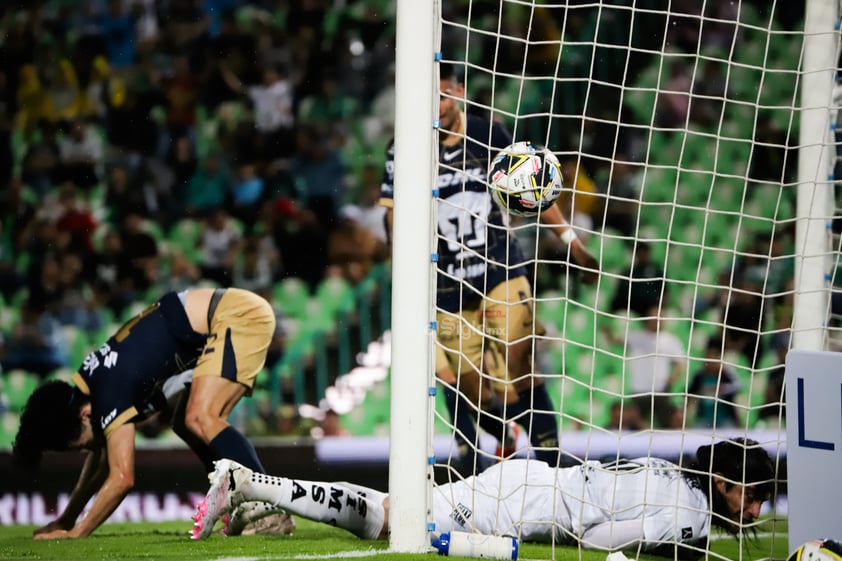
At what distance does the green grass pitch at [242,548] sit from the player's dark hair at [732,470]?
16cm

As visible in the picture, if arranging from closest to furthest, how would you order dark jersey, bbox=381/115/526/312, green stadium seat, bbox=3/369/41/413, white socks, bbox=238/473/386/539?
1. white socks, bbox=238/473/386/539
2. dark jersey, bbox=381/115/526/312
3. green stadium seat, bbox=3/369/41/413

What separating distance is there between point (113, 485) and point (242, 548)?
Answer: 1.02m

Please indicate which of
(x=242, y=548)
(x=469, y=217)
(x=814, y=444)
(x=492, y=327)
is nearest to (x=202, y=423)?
(x=242, y=548)

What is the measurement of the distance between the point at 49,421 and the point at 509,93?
3603 millimetres

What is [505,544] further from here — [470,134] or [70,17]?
[70,17]

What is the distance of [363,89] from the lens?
669cm

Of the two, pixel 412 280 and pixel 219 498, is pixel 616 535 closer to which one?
pixel 412 280

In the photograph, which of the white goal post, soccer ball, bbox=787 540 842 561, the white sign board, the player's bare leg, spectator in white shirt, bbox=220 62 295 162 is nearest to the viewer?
soccer ball, bbox=787 540 842 561

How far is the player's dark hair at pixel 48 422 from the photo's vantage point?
4.75 m

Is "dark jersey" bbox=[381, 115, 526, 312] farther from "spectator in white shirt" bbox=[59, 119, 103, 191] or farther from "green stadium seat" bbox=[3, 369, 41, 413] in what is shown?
"green stadium seat" bbox=[3, 369, 41, 413]

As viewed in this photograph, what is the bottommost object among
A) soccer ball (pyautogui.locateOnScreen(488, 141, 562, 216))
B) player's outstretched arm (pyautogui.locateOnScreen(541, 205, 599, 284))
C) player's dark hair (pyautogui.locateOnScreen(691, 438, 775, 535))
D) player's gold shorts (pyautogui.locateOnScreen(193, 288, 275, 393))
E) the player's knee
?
the player's knee

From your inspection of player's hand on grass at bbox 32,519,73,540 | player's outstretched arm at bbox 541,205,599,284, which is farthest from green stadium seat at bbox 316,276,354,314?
player's hand on grass at bbox 32,519,73,540

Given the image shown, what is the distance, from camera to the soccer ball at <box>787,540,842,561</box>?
2.48 m

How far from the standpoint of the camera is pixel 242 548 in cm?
368
